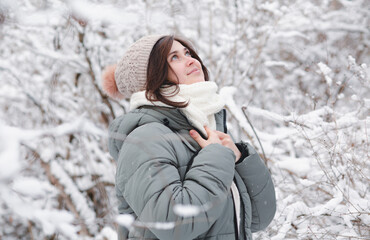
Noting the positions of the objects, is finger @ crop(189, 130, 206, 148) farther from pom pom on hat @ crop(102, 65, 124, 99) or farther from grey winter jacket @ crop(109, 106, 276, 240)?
pom pom on hat @ crop(102, 65, 124, 99)

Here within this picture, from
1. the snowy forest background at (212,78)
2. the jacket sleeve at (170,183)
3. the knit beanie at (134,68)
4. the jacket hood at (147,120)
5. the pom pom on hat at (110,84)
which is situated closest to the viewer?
the snowy forest background at (212,78)

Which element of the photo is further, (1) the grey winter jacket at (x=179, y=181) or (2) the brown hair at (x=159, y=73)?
(2) the brown hair at (x=159, y=73)

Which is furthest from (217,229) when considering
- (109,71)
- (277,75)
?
(277,75)

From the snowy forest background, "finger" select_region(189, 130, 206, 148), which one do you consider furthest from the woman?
the snowy forest background

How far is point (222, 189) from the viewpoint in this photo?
1.06m

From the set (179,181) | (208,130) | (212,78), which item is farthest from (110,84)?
(212,78)

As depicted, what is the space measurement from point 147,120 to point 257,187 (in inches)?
21.2

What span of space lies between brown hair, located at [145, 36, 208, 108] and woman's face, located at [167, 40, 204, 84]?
2cm

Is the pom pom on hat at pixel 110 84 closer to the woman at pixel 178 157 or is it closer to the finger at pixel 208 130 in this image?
the woman at pixel 178 157

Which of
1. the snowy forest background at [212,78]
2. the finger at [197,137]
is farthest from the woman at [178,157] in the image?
the snowy forest background at [212,78]

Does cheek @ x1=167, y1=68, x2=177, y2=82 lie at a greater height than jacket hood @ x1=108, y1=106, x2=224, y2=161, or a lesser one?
greater

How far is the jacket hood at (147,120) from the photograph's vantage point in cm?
122

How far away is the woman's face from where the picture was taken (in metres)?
1.41

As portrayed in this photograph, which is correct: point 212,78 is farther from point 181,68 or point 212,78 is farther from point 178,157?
point 178,157
